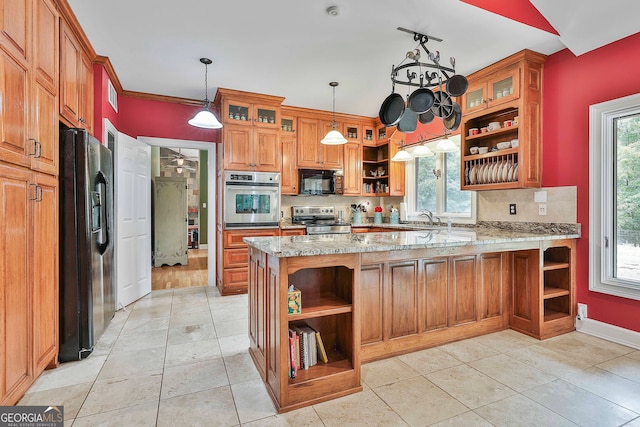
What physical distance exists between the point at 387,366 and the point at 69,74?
3.54 m

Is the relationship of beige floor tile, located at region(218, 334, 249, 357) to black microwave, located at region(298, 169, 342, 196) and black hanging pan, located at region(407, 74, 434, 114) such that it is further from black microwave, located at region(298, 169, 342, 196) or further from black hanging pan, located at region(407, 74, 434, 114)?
black microwave, located at region(298, 169, 342, 196)

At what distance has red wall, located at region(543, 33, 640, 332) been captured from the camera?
272 centimetres

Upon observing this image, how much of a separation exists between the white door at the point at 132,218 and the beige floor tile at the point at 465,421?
3.65 metres

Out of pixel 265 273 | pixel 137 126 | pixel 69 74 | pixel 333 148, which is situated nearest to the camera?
pixel 265 273

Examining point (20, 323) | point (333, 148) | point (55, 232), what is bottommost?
point (20, 323)

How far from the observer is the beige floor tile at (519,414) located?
1.72 m

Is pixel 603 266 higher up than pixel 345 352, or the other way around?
pixel 603 266

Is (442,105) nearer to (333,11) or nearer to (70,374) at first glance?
(333,11)

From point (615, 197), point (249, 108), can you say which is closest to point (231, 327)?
point (249, 108)

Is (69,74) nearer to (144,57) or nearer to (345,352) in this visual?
(144,57)

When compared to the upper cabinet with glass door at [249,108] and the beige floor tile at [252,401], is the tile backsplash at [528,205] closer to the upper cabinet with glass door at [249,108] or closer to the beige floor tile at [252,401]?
the upper cabinet with glass door at [249,108]

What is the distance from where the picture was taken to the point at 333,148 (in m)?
5.35

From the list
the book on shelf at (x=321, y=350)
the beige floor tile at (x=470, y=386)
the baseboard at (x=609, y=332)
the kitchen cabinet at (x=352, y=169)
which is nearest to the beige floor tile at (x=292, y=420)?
the book on shelf at (x=321, y=350)

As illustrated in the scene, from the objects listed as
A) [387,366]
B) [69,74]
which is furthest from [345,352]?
[69,74]
